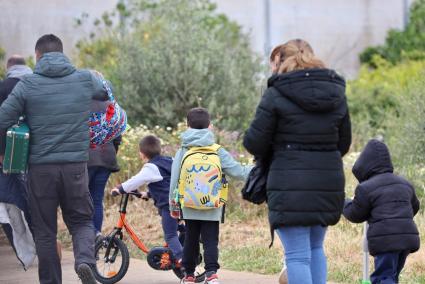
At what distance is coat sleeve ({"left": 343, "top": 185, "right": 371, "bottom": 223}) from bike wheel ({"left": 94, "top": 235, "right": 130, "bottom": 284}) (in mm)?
2343

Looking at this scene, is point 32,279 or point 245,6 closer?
point 32,279

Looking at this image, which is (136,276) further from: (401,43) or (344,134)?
(401,43)

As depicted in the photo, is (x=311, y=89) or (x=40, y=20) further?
(x=40, y=20)

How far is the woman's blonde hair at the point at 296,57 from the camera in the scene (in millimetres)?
6016

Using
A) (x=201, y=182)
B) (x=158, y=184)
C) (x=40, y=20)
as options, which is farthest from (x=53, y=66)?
(x=40, y=20)

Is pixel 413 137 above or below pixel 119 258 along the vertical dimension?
above

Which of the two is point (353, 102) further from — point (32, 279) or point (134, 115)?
point (32, 279)

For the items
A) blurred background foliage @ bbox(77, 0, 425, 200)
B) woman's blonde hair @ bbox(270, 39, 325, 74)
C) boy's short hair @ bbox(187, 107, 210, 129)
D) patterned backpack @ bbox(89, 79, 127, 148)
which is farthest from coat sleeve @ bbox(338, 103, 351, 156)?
blurred background foliage @ bbox(77, 0, 425, 200)

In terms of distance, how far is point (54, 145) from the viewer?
707cm

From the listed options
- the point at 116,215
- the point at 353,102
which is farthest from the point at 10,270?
the point at 353,102

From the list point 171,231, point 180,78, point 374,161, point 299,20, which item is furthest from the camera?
point 299,20

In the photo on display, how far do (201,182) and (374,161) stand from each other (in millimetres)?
1423

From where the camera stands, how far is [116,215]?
1161cm

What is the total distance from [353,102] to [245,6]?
608 centimetres
